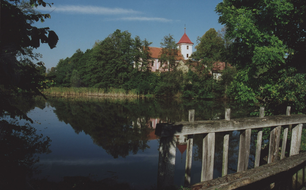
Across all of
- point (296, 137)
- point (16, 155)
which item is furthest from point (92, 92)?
point (296, 137)

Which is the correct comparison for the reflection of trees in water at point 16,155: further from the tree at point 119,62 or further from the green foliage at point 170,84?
the tree at point 119,62

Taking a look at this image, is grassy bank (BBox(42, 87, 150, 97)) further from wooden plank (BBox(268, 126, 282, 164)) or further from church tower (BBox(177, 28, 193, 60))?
wooden plank (BBox(268, 126, 282, 164))

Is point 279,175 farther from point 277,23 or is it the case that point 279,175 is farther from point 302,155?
point 277,23

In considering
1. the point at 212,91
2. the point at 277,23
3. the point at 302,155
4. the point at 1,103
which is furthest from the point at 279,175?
the point at 212,91

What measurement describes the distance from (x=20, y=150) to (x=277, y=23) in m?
12.5

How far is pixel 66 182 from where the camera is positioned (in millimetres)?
5961

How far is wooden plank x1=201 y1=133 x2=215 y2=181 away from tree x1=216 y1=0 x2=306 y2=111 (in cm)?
661

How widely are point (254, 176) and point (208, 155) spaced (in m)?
0.83

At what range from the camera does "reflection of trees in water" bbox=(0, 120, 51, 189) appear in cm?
252

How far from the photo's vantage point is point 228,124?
4.23 meters

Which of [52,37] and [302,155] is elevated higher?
[52,37]

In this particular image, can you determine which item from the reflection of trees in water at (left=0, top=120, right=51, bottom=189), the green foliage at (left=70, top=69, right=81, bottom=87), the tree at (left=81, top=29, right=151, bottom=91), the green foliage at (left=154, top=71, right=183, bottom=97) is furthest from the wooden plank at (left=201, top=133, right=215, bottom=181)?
the green foliage at (left=70, top=69, right=81, bottom=87)

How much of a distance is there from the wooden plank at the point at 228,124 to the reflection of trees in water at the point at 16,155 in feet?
7.21

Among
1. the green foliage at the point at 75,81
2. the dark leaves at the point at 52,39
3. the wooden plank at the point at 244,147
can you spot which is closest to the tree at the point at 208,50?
the green foliage at the point at 75,81
